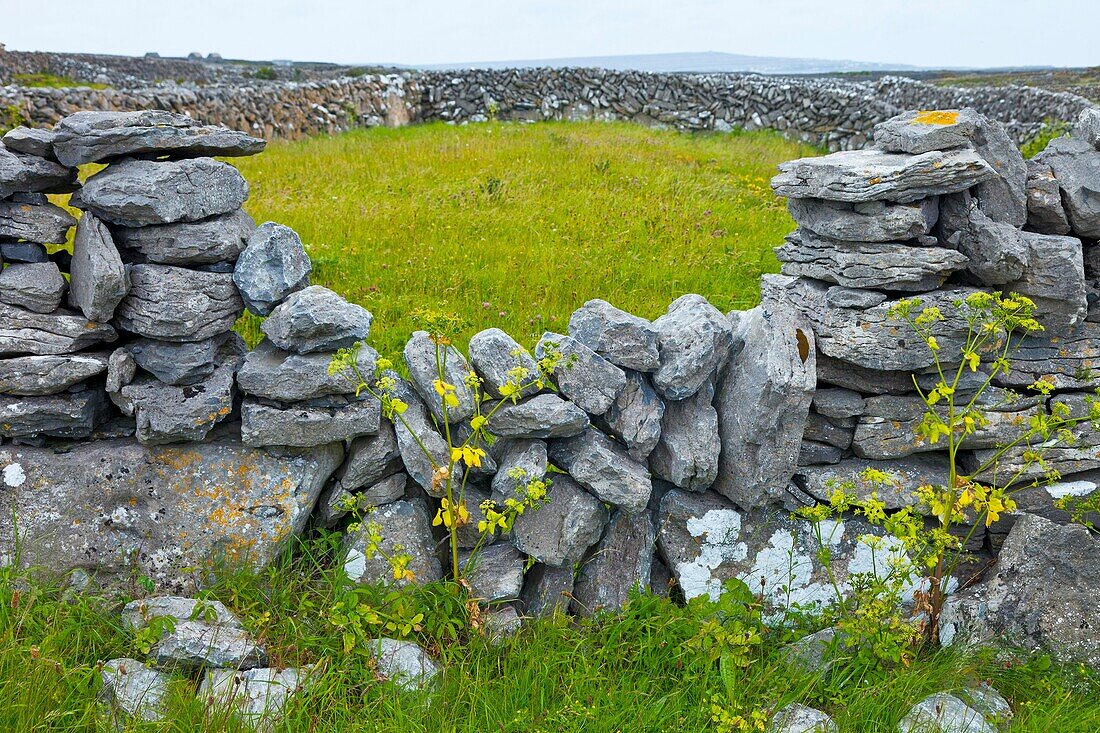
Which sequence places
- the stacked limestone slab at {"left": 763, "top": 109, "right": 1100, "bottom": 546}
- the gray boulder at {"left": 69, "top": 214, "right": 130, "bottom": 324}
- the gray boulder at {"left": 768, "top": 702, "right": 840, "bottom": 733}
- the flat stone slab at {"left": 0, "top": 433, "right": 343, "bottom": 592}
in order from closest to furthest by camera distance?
the gray boulder at {"left": 768, "top": 702, "right": 840, "bottom": 733}, the gray boulder at {"left": 69, "top": 214, "right": 130, "bottom": 324}, the flat stone slab at {"left": 0, "top": 433, "right": 343, "bottom": 592}, the stacked limestone slab at {"left": 763, "top": 109, "right": 1100, "bottom": 546}

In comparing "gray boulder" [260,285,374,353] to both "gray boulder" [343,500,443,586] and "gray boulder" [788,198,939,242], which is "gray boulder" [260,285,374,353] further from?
"gray boulder" [788,198,939,242]

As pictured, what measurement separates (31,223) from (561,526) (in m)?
3.72

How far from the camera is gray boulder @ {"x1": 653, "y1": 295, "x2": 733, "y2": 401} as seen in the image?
16.0 ft

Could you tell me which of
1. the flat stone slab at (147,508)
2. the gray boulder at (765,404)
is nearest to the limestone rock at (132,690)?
the flat stone slab at (147,508)

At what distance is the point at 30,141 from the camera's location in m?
4.80

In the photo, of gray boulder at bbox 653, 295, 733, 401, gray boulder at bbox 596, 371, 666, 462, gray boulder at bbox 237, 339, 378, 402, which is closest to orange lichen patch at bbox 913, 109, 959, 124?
gray boulder at bbox 653, 295, 733, 401

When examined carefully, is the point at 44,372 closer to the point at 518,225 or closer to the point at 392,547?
the point at 392,547

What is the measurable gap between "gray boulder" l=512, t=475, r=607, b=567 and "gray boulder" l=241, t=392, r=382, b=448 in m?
1.16

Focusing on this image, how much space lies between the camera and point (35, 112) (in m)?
18.1

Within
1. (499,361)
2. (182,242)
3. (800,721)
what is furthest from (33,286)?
(800,721)

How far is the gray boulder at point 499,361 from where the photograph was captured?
4.83 m

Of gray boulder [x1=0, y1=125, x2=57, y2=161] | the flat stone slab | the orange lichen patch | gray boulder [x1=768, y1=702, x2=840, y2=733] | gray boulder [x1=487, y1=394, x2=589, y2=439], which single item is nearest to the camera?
gray boulder [x1=768, y1=702, x2=840, y2=733]

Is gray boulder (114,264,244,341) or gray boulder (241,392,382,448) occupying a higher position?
gray boulder (114,264,244,341)

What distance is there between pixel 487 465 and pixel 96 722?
2.44 meters
